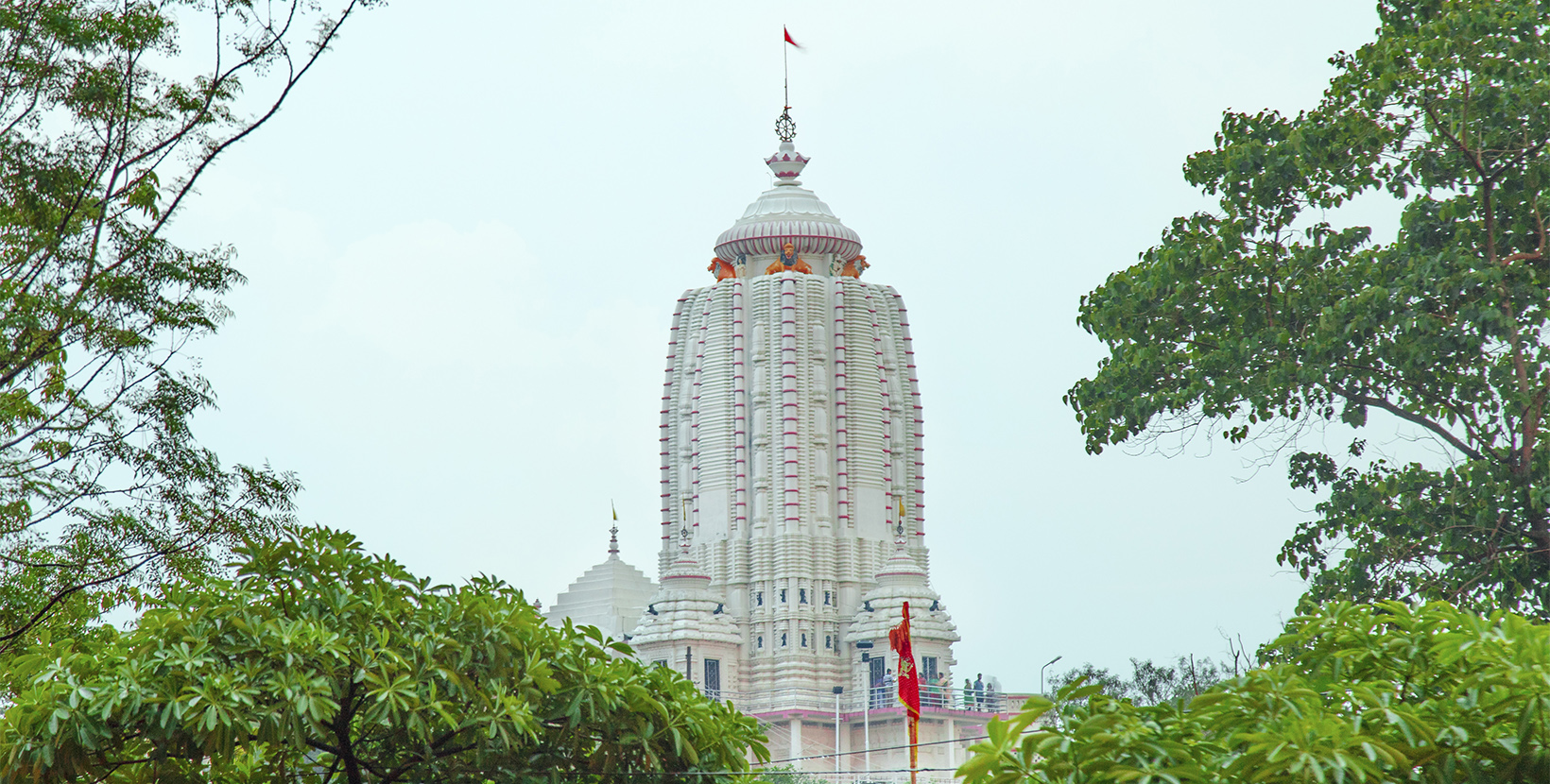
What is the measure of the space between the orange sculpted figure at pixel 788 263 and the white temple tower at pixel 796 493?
52mm

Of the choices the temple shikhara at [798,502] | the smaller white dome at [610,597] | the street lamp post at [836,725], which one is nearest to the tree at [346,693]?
the street lamp post at [836,725]

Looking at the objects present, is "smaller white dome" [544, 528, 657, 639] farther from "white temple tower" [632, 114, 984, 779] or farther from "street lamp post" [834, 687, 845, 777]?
"street lamp post" [834, 687, 845, 777]

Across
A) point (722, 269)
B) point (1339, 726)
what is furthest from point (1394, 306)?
point (722, 269)

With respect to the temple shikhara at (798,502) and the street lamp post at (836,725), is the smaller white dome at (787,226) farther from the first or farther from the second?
the street lamp post at (836,725)

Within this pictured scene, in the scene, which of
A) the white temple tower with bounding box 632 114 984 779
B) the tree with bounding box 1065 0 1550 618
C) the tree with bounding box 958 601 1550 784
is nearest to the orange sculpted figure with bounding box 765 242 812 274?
the white temple tower with bounding box 632 114 984 779

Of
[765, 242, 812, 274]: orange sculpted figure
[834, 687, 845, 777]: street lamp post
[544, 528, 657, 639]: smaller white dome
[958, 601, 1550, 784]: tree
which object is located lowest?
[958, 601, 1550, 784]: tree

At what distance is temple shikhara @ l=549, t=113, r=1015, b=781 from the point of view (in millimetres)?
47719

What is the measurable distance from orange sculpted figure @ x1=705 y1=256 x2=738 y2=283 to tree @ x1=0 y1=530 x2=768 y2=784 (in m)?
38.1

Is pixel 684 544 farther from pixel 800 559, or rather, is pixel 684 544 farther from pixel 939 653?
pixel 939 653

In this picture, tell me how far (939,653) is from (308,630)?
36.5 meters

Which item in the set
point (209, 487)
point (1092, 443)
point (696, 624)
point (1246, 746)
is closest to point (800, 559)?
point (696, 624)

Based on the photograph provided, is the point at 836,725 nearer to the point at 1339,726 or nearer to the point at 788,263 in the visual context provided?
the point at 788,263

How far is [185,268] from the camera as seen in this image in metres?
18.9

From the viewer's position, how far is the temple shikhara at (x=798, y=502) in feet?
157
